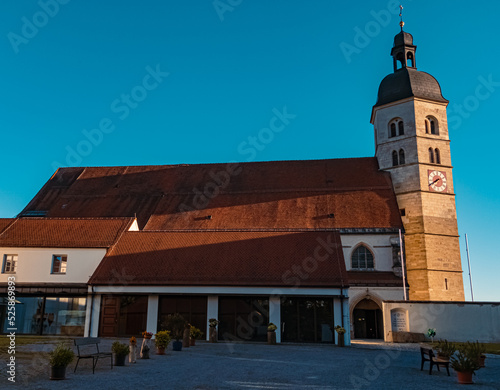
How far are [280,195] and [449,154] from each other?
12732 mm

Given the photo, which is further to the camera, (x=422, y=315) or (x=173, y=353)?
(x=422, y=315)

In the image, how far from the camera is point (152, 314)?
23797 millimetres

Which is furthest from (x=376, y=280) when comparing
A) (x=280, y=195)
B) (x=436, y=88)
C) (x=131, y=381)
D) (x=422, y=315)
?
(x=131, y=381)

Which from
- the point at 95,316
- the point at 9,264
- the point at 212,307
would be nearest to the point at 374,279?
the point at 212,307

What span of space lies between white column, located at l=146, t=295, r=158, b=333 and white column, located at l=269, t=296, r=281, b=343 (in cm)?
553

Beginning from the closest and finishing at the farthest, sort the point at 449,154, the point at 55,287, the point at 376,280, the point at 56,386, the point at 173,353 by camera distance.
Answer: the point at 56,386 → the point at 173,353 → the point at 55,287 → the point at 376,280 → the point at 449,154

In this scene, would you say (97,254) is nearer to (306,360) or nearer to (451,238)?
(306,360)

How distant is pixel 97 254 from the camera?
26.3 metres

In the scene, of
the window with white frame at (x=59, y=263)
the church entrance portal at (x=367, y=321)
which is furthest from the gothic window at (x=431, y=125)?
the window with white frame at (x=59, y=263)

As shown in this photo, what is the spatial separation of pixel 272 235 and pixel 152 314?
7.84 m

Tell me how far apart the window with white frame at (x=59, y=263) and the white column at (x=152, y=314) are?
18.0 feet

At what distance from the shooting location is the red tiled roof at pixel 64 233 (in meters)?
26.7

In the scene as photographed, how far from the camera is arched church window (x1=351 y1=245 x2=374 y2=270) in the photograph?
106ft

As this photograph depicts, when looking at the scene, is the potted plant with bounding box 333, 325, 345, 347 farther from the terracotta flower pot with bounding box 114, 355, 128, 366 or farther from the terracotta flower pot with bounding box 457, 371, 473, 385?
the terracotta flower pot with bounding box 114, 355, 128, 366
